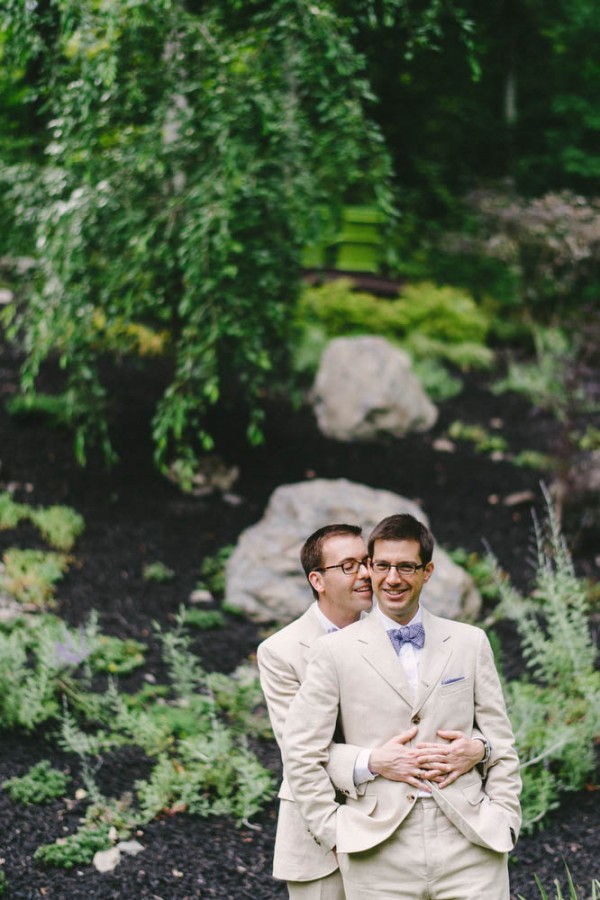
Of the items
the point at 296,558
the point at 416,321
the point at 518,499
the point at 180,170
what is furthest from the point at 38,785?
the point at 416,321

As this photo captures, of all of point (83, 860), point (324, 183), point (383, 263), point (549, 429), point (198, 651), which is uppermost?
point (383, 263)

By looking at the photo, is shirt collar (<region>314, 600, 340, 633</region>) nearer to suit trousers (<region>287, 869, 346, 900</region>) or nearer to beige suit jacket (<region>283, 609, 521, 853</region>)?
beige suit jacket (<region>283, 609, 521, 853</region>)

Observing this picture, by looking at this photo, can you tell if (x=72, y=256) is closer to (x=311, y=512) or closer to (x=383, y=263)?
(x=311, y=512)

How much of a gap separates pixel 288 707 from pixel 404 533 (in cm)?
57

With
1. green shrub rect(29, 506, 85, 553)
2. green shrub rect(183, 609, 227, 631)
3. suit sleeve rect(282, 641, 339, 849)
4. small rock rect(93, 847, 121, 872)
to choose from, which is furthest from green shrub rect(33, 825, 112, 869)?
green shrub rect(29, 506, 85, 553)

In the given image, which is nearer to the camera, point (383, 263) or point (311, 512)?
point (311, 512)

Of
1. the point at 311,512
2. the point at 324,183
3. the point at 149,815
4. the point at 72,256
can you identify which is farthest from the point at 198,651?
the point at 324,183

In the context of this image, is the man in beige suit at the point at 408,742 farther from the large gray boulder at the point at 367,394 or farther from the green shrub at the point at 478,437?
the green shrub at the point at 478,437

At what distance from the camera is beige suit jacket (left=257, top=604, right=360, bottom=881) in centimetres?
238

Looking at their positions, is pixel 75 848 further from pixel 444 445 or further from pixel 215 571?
pixel 444 445

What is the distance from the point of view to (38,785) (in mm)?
3762

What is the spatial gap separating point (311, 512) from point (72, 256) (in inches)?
81.9

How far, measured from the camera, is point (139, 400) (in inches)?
311

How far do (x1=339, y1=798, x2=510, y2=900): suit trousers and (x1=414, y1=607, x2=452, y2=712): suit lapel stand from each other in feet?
0.81
